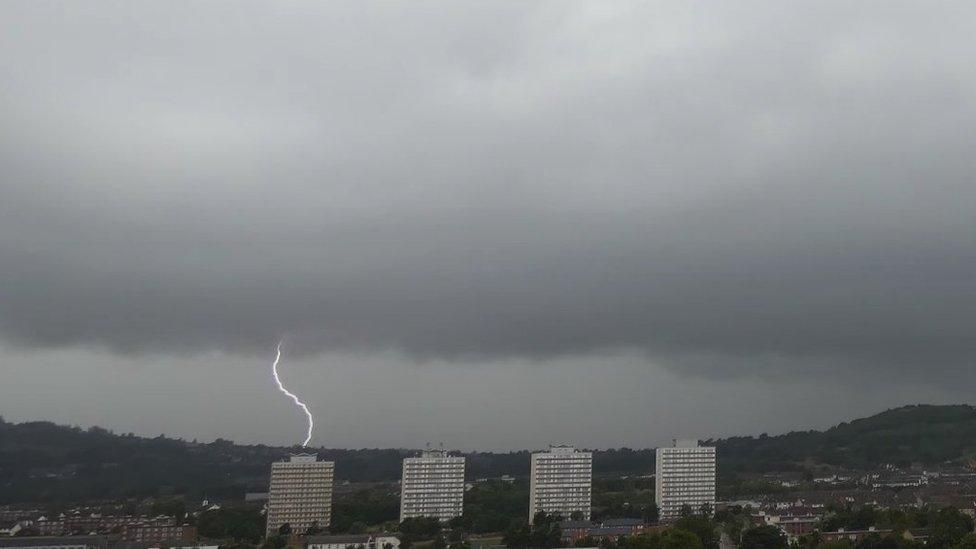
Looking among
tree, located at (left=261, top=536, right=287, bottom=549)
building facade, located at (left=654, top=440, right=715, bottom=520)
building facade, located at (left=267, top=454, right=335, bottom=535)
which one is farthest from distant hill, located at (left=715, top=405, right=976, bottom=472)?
tree, located at (left=261, top=536, right=287, bottom=549)

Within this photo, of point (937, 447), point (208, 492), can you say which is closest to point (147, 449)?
point (208, 492)

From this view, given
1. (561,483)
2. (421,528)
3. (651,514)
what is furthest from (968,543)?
(561,483)

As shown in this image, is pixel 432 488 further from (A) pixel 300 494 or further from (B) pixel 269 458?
(B) pixel 269 458

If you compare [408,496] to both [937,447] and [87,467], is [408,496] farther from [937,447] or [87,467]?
[937,447]

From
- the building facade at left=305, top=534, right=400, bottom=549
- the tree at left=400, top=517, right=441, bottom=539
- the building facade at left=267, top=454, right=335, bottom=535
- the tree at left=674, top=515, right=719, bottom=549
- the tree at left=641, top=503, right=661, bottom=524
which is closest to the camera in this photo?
the tree at left=674, top=515, right=719, bottom=549

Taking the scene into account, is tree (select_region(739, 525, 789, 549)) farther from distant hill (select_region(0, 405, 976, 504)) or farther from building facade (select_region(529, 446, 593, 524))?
distant hill (select_region(0, 405, 976, 504))

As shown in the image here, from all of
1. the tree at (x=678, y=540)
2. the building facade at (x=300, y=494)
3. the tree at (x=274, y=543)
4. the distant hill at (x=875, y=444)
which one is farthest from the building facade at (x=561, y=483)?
the distant hill at (x=875, y=444)
